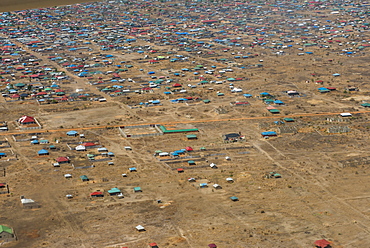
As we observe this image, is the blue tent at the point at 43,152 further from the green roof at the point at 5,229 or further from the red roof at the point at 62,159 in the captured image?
the green roof at the point at 5,229

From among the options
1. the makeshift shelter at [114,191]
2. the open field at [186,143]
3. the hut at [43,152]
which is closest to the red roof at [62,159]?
the open field at [186,143]

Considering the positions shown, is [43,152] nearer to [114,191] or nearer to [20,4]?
[114,191]

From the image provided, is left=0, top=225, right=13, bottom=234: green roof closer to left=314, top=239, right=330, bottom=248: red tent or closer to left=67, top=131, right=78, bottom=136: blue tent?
left=314, top=239, right=330, bottom=248: red tent

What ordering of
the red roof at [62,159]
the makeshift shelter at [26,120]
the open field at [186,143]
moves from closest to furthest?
1. the open field at [186,143]
2. the red roof at [62,159]
3. the makeshift shelter at [26,120]

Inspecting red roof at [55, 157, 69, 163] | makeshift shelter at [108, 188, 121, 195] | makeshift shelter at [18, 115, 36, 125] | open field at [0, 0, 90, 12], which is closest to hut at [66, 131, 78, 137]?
makeshift shelter at [18, 115, 36, 125]

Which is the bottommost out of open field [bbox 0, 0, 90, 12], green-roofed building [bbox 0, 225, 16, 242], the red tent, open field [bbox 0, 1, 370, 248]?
open field [bbox 0, 1, 370, 248]

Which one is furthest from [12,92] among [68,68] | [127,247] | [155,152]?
[127,247]

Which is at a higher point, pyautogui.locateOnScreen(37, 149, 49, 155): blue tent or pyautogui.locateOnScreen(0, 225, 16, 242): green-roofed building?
pyautogui.locateOnScreen(0, 225, 16, 242): green-roofed building

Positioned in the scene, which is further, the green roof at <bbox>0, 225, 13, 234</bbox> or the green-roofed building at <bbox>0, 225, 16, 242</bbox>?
the green roof at <bbox>0, 225, 13, 234</bbox>
